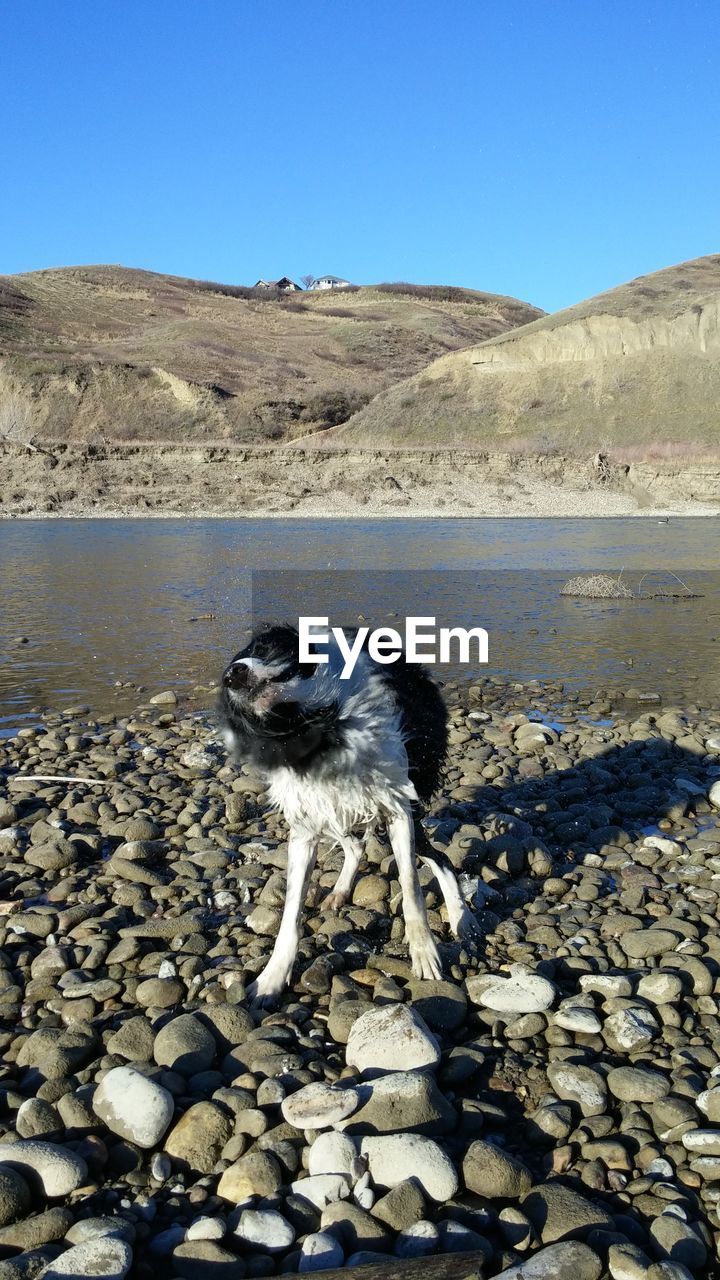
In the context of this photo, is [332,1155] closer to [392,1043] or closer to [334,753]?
[392,1043]

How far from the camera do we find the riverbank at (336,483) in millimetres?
43625

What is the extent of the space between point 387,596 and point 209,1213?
14.0m

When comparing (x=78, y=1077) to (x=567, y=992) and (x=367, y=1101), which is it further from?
(x=567, y=992)

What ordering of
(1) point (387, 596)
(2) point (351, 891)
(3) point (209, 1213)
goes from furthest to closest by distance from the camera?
(1) point (387, 596) → (2) point (351, 891) → (3) point (209, 1213)

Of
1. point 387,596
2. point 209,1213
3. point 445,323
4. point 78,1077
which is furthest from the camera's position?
point 445,323

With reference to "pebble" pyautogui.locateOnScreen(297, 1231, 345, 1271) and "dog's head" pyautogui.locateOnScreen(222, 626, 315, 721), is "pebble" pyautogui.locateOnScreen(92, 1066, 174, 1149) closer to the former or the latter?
"pebble" pyautogui.locateOnScreen(297, 1231, 345, 1271)

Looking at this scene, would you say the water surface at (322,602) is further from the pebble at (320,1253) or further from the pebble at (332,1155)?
the pebble at (320,1253)

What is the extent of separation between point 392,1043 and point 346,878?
148cm

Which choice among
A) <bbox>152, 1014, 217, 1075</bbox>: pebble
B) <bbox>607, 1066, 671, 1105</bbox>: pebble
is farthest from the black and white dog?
<bbox>607, 1066, 671, 1105</bbox>: pebble

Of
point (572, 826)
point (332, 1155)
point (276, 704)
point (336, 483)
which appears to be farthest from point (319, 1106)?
point (336, 483)

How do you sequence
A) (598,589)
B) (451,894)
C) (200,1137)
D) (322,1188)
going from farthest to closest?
(598,589)
(451,894)
(200,1137)
(322,1188)

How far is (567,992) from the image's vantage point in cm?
374

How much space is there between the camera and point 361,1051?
3.21 metres

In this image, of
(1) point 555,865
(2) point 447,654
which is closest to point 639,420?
(2) point 447,654
